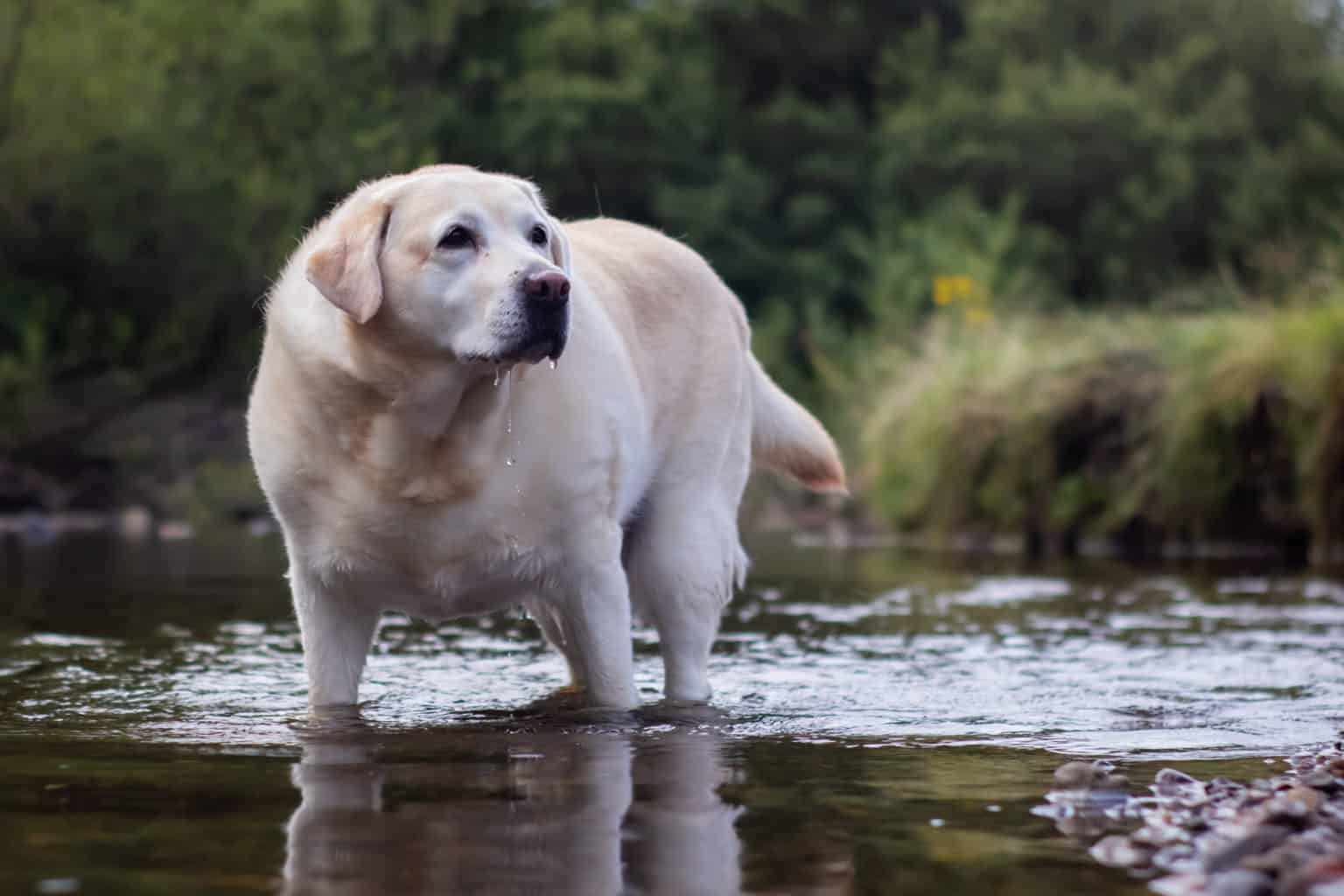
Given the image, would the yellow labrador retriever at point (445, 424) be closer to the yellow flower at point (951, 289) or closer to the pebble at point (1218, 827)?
the pebble at point (1218, 827)


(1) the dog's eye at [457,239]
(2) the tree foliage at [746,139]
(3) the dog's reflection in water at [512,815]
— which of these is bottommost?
(3) the dog's reflection in water at [512,815]

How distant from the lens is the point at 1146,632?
23.8 feet

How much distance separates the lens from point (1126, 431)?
13844mm

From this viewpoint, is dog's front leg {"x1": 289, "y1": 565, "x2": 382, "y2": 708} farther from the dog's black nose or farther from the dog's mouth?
the dog's black nose

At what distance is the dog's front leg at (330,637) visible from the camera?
4770mm

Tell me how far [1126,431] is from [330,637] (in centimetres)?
993

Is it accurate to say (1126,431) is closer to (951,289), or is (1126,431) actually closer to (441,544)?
(951,289)

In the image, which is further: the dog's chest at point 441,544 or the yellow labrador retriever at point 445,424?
the dog's chest at point 441,544

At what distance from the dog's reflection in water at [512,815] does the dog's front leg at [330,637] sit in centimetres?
43

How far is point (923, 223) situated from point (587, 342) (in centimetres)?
2586

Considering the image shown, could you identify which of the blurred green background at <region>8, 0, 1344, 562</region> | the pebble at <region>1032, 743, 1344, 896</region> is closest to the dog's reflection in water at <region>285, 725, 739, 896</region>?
the pebble at <region>1032, 743, 1344, 896</region>

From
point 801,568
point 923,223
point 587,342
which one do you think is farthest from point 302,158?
point 587,342

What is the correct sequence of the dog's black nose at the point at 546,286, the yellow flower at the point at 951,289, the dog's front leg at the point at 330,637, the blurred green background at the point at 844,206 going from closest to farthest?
the dog's black nose at the point at 546,286 → the dog's front leg at the point at 330,637 → the blurred green background at the point at 844,206 → the yellow flower at the point at 951,289

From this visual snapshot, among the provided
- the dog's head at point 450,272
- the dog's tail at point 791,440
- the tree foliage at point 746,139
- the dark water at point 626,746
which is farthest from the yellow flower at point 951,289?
the dog's head at point 450,272
